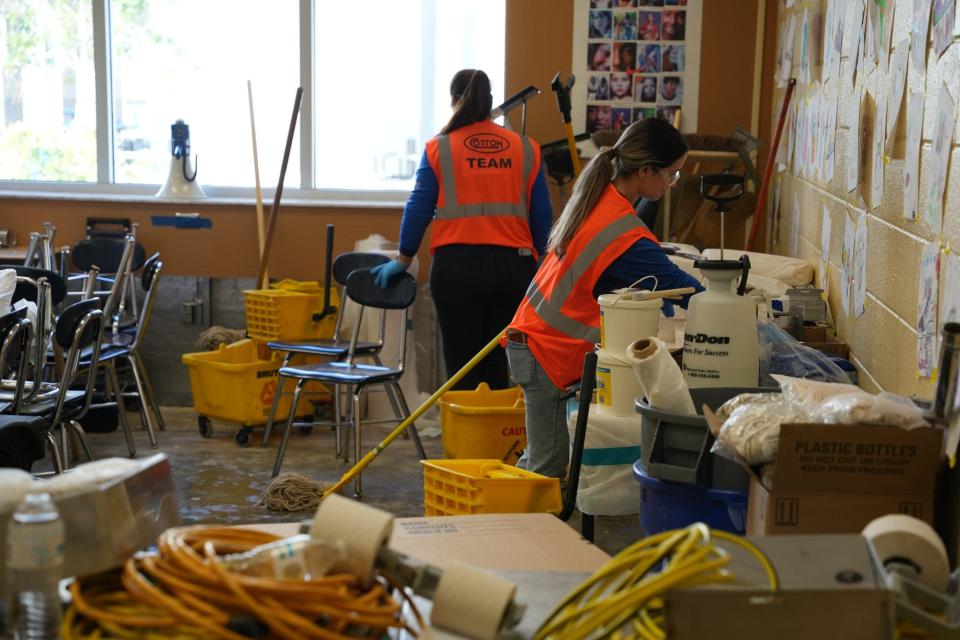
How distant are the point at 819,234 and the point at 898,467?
229 centimetres

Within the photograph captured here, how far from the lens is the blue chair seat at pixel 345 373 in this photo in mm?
4668

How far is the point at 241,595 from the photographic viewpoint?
1146 millimetres

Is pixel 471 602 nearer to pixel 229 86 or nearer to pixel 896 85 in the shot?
pixel 896 85

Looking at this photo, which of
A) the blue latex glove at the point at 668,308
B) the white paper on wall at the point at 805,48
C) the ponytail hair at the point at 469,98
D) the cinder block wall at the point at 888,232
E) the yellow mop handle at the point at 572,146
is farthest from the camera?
the yellow mop handle at the point at 572,146

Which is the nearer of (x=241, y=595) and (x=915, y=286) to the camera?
(x=241, y=595)

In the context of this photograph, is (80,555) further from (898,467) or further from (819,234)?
(819,234)

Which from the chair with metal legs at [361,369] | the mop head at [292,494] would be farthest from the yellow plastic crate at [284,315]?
the mop head at [292,494]

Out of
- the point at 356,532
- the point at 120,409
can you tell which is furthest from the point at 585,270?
the point at 120,409

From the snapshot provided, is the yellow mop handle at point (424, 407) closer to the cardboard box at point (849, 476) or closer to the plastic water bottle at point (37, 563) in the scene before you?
the cardboard box at point (849, 476)

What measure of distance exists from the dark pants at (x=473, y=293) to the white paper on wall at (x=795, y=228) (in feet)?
3.45

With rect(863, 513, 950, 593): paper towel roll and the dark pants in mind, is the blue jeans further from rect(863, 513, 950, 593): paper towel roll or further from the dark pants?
rect(863, 513, 950, 593): paper towel roll

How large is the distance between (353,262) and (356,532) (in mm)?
4212

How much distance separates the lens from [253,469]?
4.89 meters

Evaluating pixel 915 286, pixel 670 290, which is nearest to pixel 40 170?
pixel 670 290
